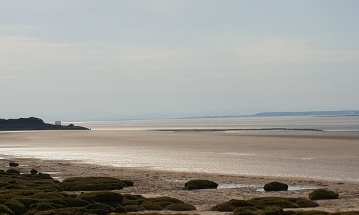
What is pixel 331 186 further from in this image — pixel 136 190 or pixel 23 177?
pixel 23 177

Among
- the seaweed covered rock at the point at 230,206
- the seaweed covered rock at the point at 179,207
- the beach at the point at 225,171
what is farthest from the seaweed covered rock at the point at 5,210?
the seaweed covered rock at the point at 230,206

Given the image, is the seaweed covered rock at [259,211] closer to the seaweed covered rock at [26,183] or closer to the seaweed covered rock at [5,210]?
Result: the seaweed covered rock at [5,210]

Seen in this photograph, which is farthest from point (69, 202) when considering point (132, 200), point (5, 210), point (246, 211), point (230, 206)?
point (246, 211)

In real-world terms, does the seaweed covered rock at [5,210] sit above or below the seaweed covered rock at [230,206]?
above

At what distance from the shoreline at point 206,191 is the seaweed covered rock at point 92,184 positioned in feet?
3.10

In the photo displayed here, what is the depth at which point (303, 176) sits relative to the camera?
60.1 meters

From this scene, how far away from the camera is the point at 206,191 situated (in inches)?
1886

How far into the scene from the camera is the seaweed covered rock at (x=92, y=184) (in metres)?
49.1

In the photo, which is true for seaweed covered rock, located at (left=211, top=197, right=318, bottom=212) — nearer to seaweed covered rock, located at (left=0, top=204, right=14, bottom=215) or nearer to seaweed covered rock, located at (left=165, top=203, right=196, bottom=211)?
seaweed covered rock, located at (left=165, top=203, right=196, bottom=211)

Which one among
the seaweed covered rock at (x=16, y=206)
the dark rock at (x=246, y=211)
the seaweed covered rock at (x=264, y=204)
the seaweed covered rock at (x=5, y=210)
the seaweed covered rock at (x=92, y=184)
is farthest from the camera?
the seaweed covered rock at (x=92, y=184)

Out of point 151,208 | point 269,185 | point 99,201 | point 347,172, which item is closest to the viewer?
point 151,208

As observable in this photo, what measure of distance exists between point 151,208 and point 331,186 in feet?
60.7

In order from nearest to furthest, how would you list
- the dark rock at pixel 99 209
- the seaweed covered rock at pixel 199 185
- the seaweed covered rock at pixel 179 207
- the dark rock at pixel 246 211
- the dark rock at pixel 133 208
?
the dark rock at pixel 246 211
the dark rock at pixel 99 209
the dark rock at pixel 133 208
the seaweed covered rock at pixel 179 207
the seaweed covered rock at pixel 199 185

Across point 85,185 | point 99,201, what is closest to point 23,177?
point 85,185
